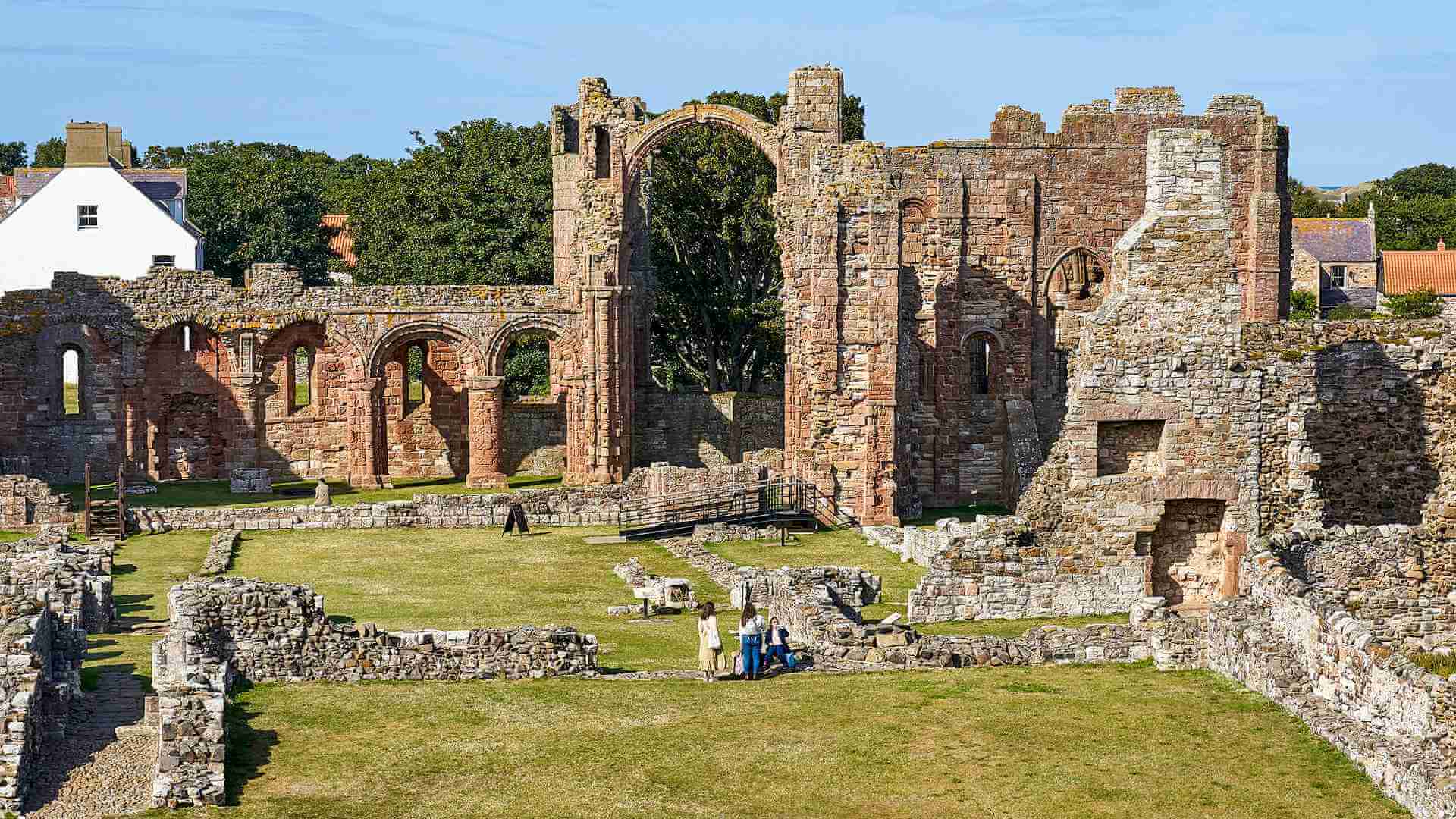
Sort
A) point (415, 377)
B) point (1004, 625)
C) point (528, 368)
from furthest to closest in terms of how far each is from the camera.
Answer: point (415, 377) < point (528, 368) < point (1004, 625)

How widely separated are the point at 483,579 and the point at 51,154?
9561 centimetres

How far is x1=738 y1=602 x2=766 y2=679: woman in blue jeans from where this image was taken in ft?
76.2

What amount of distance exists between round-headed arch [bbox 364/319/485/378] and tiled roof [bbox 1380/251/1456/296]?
5448 centimetres

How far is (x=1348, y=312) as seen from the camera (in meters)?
76.8

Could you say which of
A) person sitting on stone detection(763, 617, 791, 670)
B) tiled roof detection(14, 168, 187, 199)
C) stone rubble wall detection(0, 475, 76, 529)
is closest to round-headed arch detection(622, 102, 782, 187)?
stone rubble wall detection(0, 475, 76, 529)

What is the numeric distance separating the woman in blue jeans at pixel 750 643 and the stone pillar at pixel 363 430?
2759 centimetres

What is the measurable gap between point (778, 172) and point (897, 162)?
394cm

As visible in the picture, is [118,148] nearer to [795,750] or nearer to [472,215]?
[472,215]

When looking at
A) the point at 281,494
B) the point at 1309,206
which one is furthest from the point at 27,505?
the point at 1309,206

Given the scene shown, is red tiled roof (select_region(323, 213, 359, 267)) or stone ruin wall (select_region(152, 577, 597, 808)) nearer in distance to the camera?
stone ruin wall (select_region(152, 577, 597, 808))

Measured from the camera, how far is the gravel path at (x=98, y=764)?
1808 cm

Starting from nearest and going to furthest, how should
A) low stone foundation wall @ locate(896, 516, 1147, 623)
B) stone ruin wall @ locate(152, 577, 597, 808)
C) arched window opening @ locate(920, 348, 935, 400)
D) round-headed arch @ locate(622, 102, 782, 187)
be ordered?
stone ruin wall @ locate(152, 577, 597, 808) < low stone foundation wall @ locate(896, 516, 1147, 623) < arched window opening @ locate(920, 348, 935, 400) < round-headed arch @ locate(622, 102, 782, 187)

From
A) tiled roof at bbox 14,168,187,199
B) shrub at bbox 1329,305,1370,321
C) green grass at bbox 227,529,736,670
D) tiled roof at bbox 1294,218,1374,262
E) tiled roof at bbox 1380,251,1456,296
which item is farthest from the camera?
tiled roof at bbox 1380,251,1456,296

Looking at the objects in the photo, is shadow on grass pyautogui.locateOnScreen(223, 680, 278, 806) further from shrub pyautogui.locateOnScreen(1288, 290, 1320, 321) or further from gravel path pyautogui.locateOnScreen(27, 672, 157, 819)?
shrub pyautogui.locateOnScreen(1288, 290, 1320, 321)
